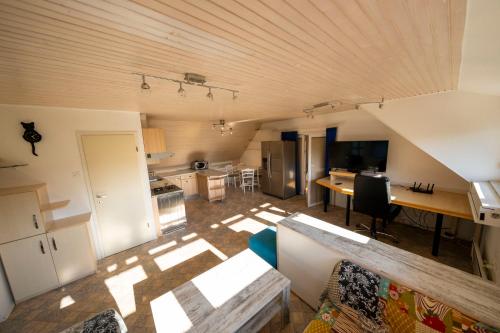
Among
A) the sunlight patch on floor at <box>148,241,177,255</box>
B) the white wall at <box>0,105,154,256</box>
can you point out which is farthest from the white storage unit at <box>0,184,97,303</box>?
the sunlight patch on floor at <box>148,241,177,255</box>

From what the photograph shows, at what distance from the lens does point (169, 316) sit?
1356 mm

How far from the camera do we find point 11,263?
6.91 ft

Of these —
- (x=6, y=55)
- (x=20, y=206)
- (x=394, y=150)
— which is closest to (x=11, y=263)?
(x=20, y=206)

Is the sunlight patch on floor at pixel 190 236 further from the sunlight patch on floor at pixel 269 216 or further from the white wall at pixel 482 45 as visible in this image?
the white wall at pixel 482 45

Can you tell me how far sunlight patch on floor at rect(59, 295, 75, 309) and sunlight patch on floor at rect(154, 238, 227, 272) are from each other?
3.18ft

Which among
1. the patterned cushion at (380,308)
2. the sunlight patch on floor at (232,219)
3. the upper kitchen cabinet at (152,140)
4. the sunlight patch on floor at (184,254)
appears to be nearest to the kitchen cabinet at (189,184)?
the upper kitchen cabinet at (152,140)

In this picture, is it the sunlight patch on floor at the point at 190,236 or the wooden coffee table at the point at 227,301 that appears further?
the sunlight patch on floor at the point at 190,236

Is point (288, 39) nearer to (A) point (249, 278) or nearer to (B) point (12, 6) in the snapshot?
(B) point (12, 6)

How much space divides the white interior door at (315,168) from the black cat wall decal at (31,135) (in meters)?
4.81

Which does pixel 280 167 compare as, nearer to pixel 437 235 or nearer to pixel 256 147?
pixel 256 147

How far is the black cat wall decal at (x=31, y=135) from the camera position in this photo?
2.27m

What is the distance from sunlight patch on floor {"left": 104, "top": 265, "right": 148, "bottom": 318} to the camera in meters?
2.06

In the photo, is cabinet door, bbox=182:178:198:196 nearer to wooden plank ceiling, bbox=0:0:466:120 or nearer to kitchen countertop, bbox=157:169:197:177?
kitchen countertop, bbox=157:169:197:177

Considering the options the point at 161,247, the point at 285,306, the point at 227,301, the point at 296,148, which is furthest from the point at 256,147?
the point at 227,301
